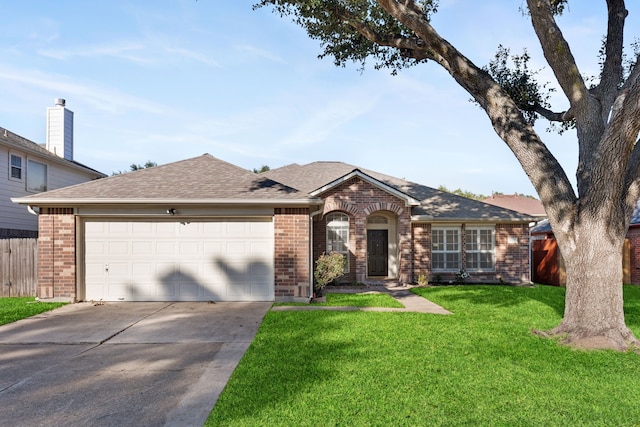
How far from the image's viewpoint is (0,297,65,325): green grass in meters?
8.87

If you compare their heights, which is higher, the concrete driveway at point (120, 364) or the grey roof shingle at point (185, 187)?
the grey roof shingle at point (185, 187)

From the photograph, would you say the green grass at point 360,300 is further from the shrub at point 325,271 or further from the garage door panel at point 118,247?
the garage door panel at point 118,247

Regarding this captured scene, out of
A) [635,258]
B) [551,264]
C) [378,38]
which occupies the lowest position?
[551,264]

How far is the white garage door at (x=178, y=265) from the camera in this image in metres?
10.7

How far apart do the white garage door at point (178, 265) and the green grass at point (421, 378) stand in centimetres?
260

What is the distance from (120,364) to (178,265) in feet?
16.7

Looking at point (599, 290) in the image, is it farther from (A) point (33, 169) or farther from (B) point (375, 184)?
(A) point (33, 169)

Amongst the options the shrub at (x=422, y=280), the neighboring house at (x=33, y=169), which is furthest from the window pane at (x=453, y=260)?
the neighboring house at (x=33, y=169)

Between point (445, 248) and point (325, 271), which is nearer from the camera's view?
point (325, 271)

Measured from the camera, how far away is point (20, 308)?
9.70m

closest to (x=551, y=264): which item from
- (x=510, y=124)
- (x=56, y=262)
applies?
(x=510, y=124)

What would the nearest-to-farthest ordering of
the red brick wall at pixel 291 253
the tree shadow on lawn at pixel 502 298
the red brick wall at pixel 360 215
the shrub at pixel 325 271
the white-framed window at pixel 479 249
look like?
1. the tree shadow on lawn at pixel 502 298
2. the red brick wall at pixel 291 253
3. the shrub at pixel 325 271
4. the red brick wall at pixel 360 215
5. the white-framed window at pixel 479 249

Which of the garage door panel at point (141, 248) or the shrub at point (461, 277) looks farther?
the shrub at point (461, 277)

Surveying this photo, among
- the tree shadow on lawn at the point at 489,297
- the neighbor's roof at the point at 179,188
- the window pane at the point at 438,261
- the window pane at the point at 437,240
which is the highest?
the neighbor's roof at the point at 179,188
